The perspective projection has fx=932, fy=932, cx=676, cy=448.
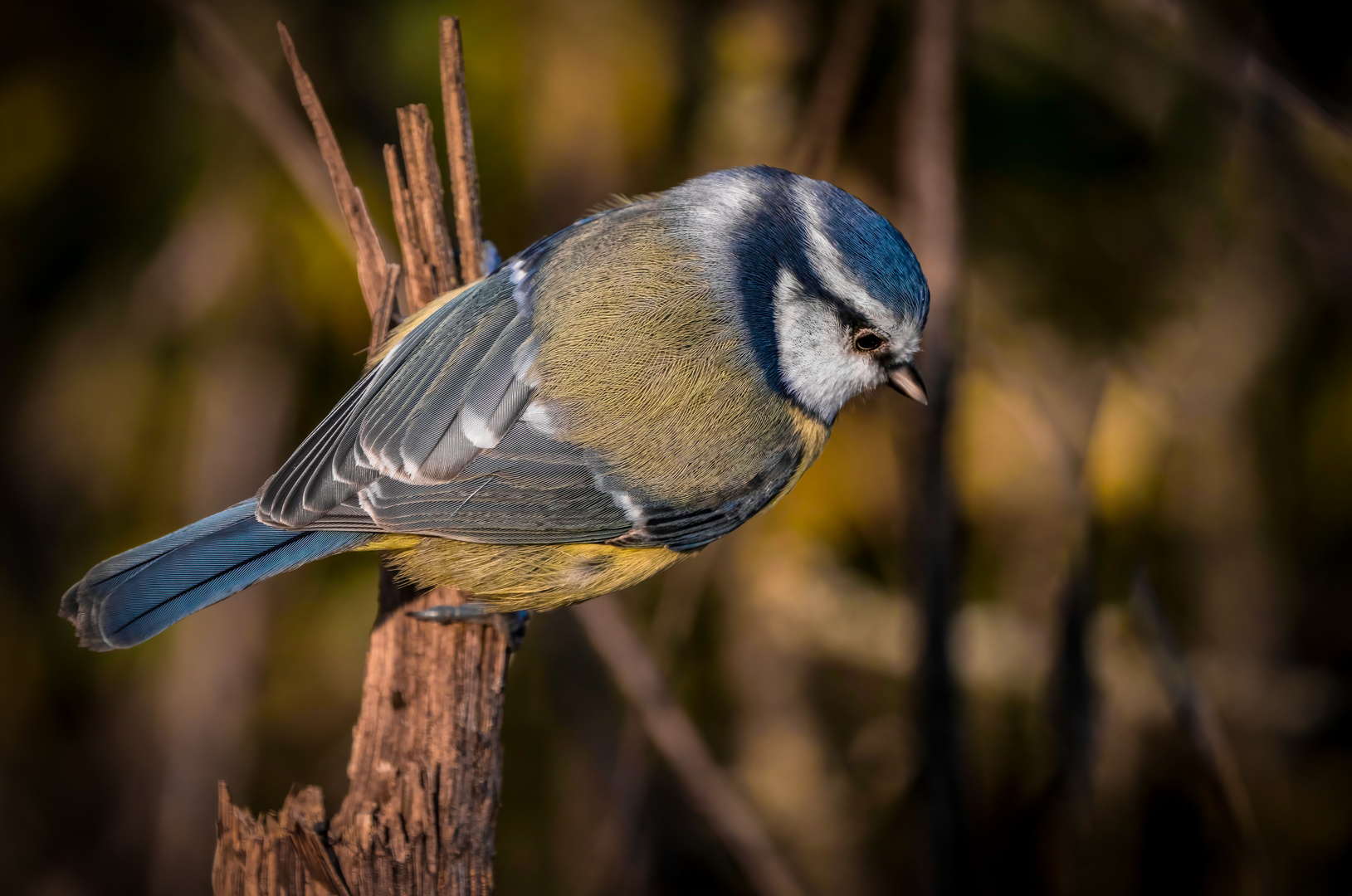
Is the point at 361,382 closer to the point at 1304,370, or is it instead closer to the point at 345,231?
the point at 345,231

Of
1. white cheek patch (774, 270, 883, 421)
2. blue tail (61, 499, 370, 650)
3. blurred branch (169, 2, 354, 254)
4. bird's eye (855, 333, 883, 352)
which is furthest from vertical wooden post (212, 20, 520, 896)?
bird's eye (855, 333, 883, 352)

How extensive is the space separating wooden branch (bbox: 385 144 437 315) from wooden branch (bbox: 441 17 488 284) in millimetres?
81

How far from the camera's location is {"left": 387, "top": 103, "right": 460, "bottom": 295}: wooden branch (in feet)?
5.14

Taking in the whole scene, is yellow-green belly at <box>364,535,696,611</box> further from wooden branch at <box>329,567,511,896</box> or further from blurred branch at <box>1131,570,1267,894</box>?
blurred branch at <box>1131,570,1267,894</box>

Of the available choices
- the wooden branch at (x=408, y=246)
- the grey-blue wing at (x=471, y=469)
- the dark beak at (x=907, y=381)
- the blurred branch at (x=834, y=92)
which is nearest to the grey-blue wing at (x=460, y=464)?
the grey-blue wing at (x=471, y=469)

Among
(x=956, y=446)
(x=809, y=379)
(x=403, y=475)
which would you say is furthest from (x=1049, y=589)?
(x=403, y=475)

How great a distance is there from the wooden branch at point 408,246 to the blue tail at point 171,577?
0.51 metres

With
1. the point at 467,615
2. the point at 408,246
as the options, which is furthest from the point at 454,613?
the point at 408,246

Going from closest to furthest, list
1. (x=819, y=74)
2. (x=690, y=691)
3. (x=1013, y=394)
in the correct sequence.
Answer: (x=1013, y=394)
(x=819, y=74)
(x=690, y=691)

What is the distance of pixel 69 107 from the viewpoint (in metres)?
2.40

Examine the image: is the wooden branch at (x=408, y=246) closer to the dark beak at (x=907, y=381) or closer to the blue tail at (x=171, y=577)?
the blue tail at (x=171, y=577)

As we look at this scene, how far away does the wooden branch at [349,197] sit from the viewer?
1.53 metres

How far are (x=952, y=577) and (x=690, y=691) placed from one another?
1002 millimetres

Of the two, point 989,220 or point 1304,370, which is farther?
point 989,220
